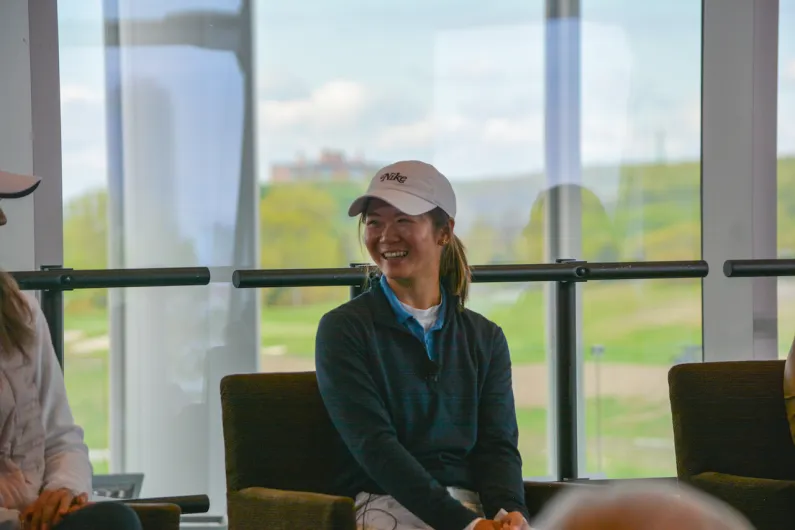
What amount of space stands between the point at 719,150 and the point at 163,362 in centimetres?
221

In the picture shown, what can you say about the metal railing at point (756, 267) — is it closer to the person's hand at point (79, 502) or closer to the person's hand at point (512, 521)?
the person's hand at point (512, 521)

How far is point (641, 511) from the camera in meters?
0.62

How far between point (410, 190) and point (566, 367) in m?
0.89

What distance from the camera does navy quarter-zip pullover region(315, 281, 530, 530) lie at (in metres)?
2.22

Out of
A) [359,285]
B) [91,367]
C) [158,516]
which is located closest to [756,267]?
[359,285]

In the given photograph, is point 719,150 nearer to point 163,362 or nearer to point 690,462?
point 690,462

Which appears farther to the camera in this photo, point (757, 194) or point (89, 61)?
point (757, 194)

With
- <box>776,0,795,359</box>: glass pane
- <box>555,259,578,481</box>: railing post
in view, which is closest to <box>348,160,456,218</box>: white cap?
<box>555,259,578,481</box>: railing post

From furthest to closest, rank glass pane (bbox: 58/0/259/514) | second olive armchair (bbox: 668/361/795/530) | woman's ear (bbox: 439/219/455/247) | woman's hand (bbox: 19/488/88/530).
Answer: glass pane (bbox: 58/0/259/514) → second olive armchair (bbox: 668/361/795/530) → woman's ear (bbox: 439/219/455/247) → woman's hand (bbox: 19/488/88/530)

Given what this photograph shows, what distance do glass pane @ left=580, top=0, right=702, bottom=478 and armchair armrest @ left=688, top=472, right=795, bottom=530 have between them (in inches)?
57.1

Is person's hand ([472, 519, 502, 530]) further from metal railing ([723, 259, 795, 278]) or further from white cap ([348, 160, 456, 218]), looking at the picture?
metal railing ([723, 259, 795, 278])

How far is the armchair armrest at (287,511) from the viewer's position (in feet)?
6.57

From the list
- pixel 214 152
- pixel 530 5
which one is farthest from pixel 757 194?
pixel 214 152

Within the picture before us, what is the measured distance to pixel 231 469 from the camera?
7.66ft
